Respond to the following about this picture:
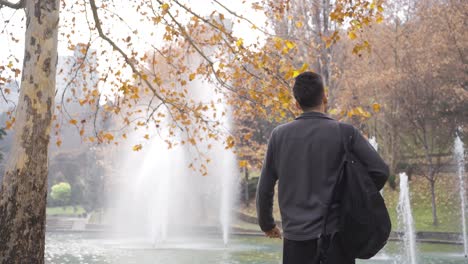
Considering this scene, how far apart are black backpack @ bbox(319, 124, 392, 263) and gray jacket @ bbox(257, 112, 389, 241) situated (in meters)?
0.07

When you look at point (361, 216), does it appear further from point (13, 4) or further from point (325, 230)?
point (13, 4)

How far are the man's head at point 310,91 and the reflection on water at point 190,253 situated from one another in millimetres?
12039

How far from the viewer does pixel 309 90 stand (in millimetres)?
3008

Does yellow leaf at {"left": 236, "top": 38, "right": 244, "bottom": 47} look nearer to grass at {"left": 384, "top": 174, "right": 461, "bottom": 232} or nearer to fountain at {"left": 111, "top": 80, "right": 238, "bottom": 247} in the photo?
fountain at {"left": 111, "top": 80, "right": 238, "bottom": 247}

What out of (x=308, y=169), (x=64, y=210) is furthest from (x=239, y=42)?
(x=64, y=210)

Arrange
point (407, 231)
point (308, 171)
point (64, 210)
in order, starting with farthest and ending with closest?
point (64, 210), point (407, 231), point (308, 171)

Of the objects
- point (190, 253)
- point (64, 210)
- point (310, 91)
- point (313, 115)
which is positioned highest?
point (310, 91)

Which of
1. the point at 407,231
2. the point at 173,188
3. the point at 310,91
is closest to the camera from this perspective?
the point at 310,91

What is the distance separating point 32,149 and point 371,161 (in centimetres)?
447

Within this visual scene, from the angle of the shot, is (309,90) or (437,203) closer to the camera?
(309,90)

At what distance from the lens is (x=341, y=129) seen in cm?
283

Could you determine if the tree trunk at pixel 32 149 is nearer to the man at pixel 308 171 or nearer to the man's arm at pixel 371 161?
the man at pixel 308 171

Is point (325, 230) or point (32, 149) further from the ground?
point (32, 149)

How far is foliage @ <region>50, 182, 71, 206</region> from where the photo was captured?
4938 centimetres
